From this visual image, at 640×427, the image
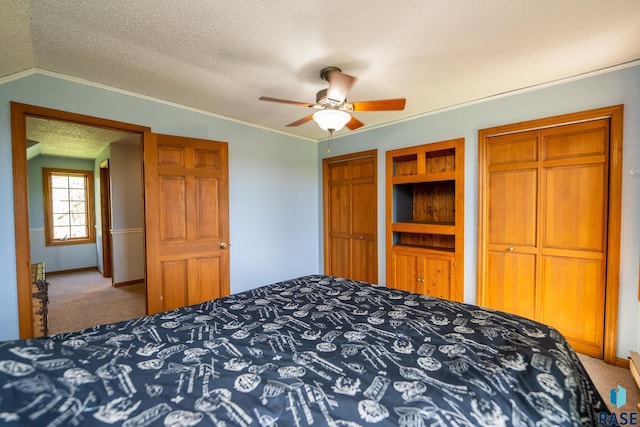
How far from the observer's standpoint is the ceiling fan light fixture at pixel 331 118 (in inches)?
80.8

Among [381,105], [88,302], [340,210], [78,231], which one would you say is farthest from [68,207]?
[381,105]

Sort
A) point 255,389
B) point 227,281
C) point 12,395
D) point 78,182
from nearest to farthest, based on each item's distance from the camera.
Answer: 1. point 12,395
2. point 255,389
3. point 227,281
4. point 78,182

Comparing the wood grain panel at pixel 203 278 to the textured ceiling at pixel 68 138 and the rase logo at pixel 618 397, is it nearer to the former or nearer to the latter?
the textured ceiling at pixel 68 138

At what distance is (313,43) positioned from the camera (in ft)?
→ 6.34

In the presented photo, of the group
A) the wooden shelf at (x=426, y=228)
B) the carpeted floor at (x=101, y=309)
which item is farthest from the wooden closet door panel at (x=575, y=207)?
the carpeted floor at (x=101, y=309)

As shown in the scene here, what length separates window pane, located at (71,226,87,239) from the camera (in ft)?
19.7

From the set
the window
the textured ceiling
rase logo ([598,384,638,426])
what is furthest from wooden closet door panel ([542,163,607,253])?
the window

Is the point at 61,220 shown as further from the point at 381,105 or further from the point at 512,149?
the point at 512,149

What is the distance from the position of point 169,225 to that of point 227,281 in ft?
2.98

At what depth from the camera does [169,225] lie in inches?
116

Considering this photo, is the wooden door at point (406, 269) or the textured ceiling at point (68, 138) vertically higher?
the textured ceiling at point (68, 138)

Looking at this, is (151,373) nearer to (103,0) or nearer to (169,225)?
(103,0)

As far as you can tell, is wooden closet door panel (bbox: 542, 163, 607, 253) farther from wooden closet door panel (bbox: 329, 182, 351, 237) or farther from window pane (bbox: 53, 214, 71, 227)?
window pane (bbox: 53, 214, 71, 227)

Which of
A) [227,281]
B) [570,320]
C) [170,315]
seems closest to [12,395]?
[170,315]
